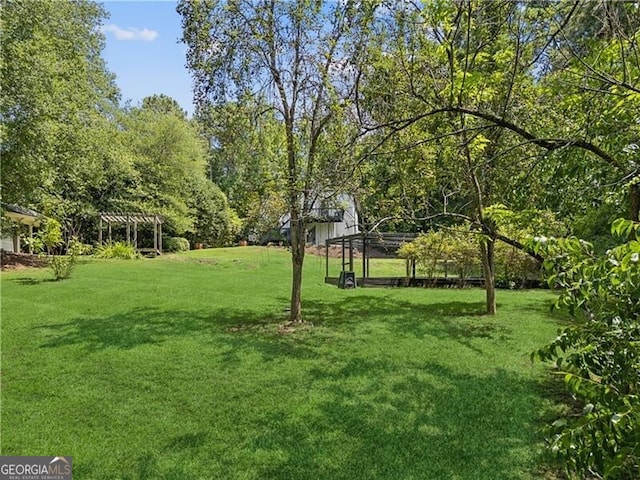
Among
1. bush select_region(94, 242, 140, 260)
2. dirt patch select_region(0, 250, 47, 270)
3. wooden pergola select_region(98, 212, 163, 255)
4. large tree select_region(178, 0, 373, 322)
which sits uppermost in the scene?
large tree select_region(178, 0, 373, 322)

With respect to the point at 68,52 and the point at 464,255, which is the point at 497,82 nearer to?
the point at 464,255

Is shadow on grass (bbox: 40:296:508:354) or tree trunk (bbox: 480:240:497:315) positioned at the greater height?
tree trunk (bbox: 480:240:497:315)

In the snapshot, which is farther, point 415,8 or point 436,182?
point 436,182

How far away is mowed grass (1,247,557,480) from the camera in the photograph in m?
3.42

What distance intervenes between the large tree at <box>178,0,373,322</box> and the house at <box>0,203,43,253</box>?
36.5ft

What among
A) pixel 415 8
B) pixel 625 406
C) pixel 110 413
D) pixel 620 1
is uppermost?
pixel 415 8

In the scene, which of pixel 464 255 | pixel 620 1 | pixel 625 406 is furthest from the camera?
pixel 464 255

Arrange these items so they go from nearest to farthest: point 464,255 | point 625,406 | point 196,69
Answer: point 625,406
point 196,69
point 464,255

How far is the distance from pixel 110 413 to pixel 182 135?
20633mm

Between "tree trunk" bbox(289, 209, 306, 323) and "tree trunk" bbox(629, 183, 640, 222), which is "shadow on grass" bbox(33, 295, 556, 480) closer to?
"tree trunk" bbox(289, 209, 306, 323)

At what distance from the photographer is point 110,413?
13.5ft

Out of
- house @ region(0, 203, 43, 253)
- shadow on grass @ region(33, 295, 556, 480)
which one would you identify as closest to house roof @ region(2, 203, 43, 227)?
house @ region(0, 203, 43, 253)

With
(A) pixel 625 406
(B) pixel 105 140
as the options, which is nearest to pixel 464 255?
(A) pixel 625 406

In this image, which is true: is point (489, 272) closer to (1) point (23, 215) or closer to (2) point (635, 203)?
(2) point (635, 203)
